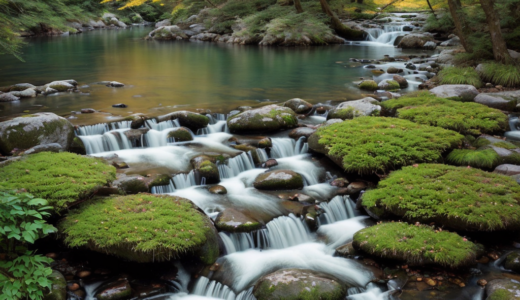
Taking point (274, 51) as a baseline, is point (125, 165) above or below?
below

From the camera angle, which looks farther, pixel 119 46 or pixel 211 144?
pixel 119 46

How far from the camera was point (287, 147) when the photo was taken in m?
8.73

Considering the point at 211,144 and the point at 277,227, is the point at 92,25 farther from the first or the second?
the point at 277,227

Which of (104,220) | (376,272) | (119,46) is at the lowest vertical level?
(376,272)

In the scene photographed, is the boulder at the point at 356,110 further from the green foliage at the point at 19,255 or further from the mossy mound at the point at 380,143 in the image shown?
the green foliage at the point at 19,255

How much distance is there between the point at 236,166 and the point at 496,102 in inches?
290

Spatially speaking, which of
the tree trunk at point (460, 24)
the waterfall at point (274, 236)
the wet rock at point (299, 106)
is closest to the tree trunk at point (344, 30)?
the tree trunk at point (460, 24)

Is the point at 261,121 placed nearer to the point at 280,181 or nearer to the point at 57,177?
the point at 280,181

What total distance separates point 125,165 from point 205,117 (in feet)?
8.80

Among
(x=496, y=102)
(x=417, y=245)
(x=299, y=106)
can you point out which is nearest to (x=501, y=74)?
(x=496, y=102)

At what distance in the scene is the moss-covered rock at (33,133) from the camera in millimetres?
7406

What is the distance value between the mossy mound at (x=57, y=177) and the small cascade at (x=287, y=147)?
3.53 meters

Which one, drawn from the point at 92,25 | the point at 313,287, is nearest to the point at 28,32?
the point at 92,25

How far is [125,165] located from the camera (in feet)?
25.3
